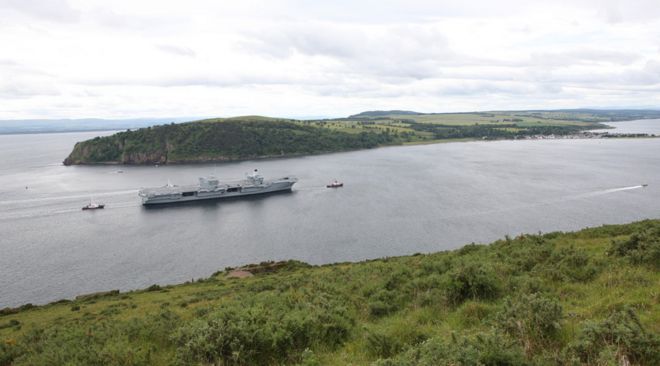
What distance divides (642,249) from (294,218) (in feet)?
228

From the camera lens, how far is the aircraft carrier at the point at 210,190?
4004 inches

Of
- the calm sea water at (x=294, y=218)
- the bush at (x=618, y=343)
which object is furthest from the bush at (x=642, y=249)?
the calm sea water at (x=294, y=218)

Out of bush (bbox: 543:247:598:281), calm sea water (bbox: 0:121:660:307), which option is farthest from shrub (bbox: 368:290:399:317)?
calm sea water (bbox: 0:121:660:307)

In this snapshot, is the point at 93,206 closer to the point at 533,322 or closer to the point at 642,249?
the point at 642,249

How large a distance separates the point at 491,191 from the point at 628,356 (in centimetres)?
9590

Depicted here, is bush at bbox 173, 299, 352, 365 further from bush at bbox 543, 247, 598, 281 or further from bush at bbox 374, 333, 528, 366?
bush at bbox 543, 247, 598, 281

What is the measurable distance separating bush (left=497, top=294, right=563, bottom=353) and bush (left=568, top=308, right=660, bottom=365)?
0.94m

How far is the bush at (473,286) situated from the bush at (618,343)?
21.2ft

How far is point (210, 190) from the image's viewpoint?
355 feet

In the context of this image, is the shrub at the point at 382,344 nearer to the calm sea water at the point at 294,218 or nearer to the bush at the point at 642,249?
the bush at the point at 642,249

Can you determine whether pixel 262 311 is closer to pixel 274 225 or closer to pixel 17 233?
pixel 274 225

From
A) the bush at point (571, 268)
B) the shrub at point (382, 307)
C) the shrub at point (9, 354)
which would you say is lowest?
the shrub at point (9, 354)

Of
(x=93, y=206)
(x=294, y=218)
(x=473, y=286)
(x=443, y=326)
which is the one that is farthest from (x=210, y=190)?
(x=443, y=326)

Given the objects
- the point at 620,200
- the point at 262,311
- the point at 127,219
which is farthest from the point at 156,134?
the point at 262,311
